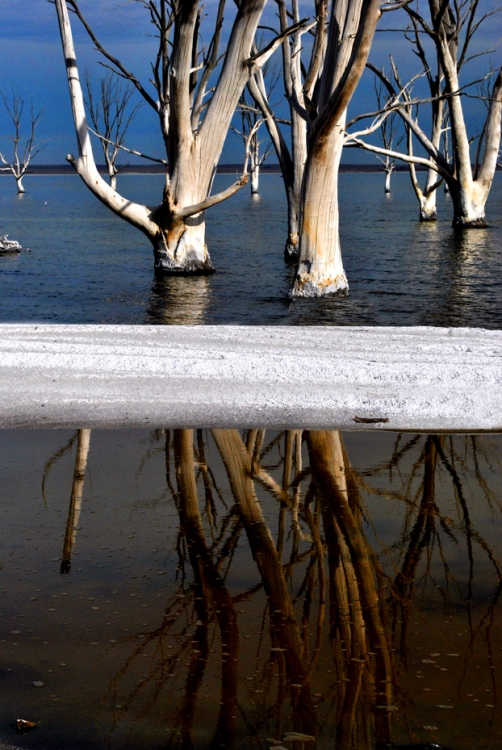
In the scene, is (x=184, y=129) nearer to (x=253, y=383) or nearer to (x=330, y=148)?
(x=330, y=148)

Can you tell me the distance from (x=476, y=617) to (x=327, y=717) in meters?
0.78

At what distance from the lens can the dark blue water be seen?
1123cm

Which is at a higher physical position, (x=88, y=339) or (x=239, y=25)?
(x=239, y=25)

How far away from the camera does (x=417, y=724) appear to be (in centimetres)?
239

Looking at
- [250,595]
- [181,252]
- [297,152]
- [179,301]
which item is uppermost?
[297,152]

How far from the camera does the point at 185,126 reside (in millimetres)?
13242

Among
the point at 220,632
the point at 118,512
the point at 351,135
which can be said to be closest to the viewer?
the point at 220,632

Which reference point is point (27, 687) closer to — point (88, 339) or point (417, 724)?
point (417, 724)

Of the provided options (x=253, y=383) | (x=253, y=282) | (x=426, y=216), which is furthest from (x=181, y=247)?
(x=426, y=216)

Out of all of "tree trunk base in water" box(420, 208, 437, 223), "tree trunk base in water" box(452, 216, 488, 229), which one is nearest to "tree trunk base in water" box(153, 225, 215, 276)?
"tree trunk base in water" box(452, 216, 488, 229)


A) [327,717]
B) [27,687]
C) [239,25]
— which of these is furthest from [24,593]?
[239,25]

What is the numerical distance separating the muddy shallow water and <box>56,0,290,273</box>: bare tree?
8.93 m

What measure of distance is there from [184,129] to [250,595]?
11.1 metres

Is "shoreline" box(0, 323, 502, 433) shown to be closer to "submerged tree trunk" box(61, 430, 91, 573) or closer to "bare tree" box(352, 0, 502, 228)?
"submerged tree trunk" box(61, 430, 91, 573)
